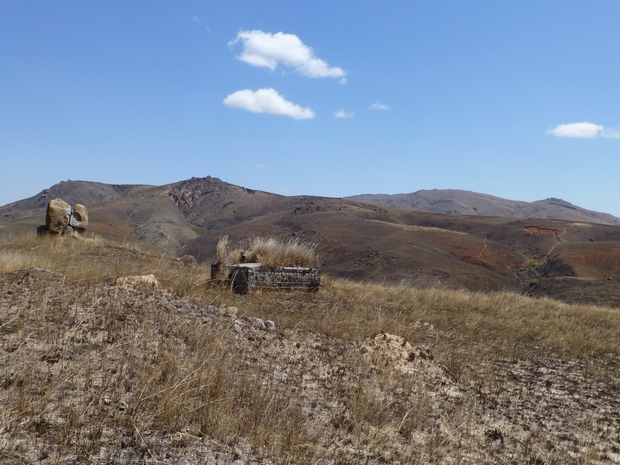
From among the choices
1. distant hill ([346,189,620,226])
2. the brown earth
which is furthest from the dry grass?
distant hill ([346,189,620,226])

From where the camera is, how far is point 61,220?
1559 centimetres

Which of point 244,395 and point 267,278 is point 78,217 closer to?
point 267,278

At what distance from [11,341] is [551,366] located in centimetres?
716

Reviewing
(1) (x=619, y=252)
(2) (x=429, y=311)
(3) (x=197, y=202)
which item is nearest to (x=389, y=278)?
(2) (x=429, y=311)

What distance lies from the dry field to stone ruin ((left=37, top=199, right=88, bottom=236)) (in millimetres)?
8457

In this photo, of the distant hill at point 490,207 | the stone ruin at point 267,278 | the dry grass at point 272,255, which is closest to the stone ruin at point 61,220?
the dry grass at point 272,255

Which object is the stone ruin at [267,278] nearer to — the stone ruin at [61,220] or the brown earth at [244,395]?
the brown earth at [244,395]

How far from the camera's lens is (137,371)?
3.74 m

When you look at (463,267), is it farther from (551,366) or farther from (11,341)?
(11,341)

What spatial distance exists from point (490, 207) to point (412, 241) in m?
126

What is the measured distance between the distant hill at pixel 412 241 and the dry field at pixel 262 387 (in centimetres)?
1071

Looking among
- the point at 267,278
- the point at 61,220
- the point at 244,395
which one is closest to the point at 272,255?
the point at 267,278

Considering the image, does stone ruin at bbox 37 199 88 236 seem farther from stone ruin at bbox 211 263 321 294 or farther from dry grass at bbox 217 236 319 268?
stone ruin at bbox 211 263 321 294

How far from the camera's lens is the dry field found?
2822 mm
